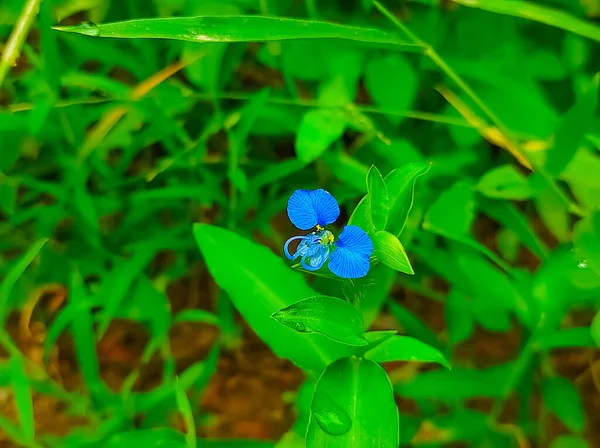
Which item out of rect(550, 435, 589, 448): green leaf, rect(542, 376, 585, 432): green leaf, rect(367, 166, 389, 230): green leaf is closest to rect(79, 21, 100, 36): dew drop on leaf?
rect(367, 166, 389, 230): green leaf

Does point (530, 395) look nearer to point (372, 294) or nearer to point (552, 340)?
point (552, 340)

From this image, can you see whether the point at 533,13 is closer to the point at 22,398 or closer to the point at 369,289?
the point at 369,289

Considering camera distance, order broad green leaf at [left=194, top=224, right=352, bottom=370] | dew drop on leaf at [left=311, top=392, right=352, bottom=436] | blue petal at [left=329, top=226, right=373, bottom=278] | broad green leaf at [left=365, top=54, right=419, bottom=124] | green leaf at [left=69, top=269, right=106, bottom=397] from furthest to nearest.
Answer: broad green leaf at [left=365, top=54, right=419, bottom=124] → green leaf at [left=69, top=269, right=106, bottom=397] → broad green leaf at [left=194, top=224, right=352, bottom=370] → dew drop on leaf at [left=311, top=392, right=352, bottom=436] → blue petal at [left=329, top=226, right=373, bottom=278]

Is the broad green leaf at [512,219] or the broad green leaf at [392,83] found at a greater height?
the broad green leaf at [392,83]

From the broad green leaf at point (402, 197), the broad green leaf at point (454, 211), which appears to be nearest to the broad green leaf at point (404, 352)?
the broad green leaf at point (402, 197)

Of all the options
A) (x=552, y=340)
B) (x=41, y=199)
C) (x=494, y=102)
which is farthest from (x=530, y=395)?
(x=41, y=199)

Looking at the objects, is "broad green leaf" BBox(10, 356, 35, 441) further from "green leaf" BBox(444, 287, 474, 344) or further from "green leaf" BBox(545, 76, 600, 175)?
"green leaf" BBox(545, 76, 600, 175)

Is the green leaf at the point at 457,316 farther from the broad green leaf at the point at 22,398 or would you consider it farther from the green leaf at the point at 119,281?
the broad green leaf at the point at 22,398
